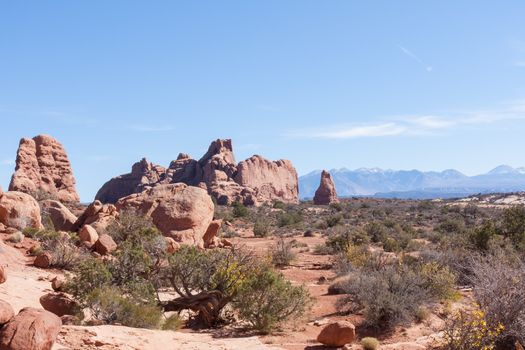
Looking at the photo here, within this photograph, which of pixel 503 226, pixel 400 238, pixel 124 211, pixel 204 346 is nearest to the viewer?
pixel 204 346

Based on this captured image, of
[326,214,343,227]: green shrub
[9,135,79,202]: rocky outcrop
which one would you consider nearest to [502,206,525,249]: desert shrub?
[326,214,343,227]: green shrub

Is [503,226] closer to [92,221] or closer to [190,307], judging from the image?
[190,307]

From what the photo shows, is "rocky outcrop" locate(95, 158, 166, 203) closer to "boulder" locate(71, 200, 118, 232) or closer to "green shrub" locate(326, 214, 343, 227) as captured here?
"green shrub" locate(326, 214, 343, 227)

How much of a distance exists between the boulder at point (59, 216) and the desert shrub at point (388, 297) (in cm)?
1577

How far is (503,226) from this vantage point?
2159cm

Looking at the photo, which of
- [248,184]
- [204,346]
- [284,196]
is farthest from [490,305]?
[284,196]

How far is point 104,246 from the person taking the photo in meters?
18.6

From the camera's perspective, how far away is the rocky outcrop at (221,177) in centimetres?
7350

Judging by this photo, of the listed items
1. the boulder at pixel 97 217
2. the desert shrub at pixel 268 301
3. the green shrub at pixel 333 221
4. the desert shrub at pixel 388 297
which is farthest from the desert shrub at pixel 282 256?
the green shrub at pixel 333 221

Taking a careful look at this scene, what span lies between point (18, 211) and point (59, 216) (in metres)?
3.71

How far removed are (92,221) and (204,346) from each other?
1476 centimetres

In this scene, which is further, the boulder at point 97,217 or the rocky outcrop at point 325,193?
the rocky outcrop at point 325,193

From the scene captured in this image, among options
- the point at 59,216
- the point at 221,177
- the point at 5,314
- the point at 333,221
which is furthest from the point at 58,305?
the point at 221,177

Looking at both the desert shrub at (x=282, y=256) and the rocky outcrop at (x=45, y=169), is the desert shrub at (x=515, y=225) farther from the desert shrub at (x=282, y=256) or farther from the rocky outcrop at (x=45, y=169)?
the rocky outcrop at (x=45, y=169)
